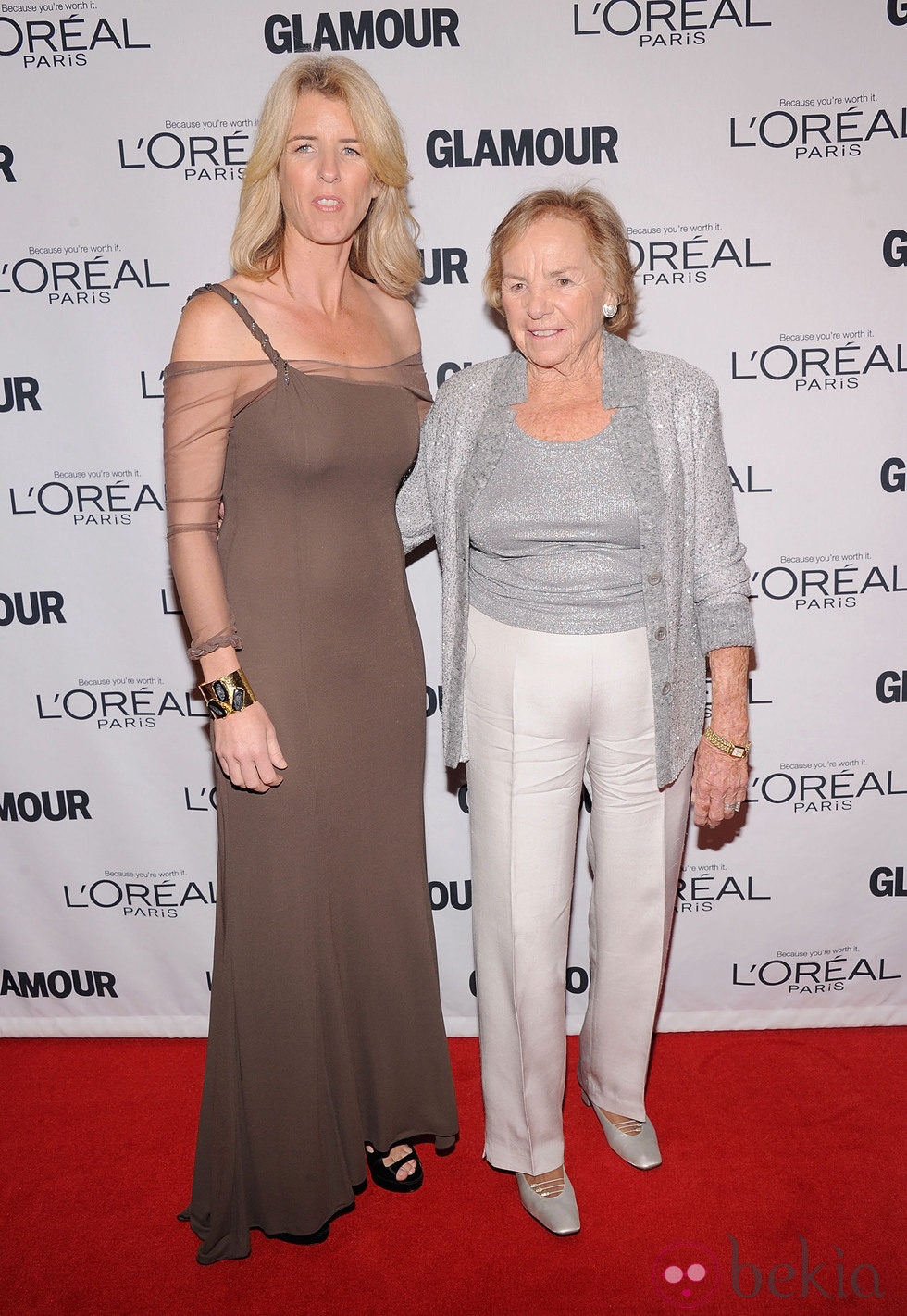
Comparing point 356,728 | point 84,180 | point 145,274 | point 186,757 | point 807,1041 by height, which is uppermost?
point 84,180

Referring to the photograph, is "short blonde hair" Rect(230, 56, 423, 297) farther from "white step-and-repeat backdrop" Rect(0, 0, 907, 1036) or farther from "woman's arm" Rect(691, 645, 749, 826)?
"woman's arm" Rect(691, 645, 749, 826)

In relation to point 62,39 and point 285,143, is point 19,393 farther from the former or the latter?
point 285,143

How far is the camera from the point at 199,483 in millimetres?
1872

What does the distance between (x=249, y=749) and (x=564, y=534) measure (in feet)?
2.32

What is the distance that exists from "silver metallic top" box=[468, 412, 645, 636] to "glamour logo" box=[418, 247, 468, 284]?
2.27ft

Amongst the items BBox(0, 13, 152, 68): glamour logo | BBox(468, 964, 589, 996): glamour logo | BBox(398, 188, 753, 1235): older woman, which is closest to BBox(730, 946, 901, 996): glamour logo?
BBox(468, 964, 589, 996): glamour logo

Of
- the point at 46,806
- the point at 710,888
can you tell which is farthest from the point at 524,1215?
the point at 46,806

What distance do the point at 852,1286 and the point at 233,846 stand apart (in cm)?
148

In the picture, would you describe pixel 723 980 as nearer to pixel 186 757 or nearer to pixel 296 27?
pixel 186 757

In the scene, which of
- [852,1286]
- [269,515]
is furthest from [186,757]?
[852,1286]

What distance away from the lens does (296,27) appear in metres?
2.42

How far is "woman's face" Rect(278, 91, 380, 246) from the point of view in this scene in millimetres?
1928

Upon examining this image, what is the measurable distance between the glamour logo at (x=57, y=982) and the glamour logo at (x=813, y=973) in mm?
1804

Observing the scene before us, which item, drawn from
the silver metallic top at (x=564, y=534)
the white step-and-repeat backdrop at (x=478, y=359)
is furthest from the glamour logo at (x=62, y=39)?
the silver metallic top at (x=564, y=534)
